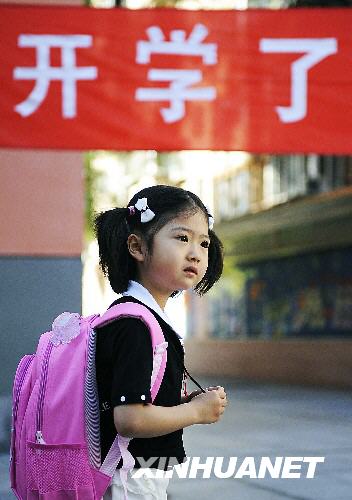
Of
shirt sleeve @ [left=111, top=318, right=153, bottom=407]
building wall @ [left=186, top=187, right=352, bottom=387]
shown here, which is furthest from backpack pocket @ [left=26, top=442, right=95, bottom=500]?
building wall @ [left=186, top=187, right=352, bottom=387]

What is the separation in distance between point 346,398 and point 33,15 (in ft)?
26.5

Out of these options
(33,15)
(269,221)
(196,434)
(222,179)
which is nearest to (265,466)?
(196,434)

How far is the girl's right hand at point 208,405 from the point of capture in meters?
2.11

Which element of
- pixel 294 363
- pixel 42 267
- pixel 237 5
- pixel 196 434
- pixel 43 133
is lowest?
pixel 294 363

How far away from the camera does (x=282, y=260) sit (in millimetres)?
19078

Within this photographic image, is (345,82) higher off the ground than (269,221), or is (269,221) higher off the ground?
(345,82)

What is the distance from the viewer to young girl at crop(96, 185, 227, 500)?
1.98m

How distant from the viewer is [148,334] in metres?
2.02

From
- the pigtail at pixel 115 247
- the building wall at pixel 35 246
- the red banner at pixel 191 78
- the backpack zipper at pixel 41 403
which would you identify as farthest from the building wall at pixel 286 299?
the backpack zipper at pixel 41 403

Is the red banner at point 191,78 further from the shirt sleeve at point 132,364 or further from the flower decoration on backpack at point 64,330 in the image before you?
the shirt sleeve at point 132,364

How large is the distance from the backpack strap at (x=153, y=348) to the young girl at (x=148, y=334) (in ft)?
0.05

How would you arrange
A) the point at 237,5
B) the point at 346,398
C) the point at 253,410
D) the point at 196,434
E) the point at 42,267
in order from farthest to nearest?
the point at 237,5, the point at 346,398, the point at 253,410, the point at 196,434, the point at 42,267

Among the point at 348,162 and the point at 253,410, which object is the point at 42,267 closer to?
the point at 253,410

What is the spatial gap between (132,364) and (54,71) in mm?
4844
